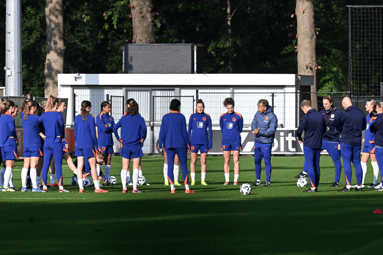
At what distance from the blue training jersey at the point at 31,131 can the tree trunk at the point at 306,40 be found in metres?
17.5

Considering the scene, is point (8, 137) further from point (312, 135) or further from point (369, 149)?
point (369, 149)

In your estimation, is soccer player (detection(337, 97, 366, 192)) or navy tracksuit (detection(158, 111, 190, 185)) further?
soccer player (detection(337, 97, 366, 192))

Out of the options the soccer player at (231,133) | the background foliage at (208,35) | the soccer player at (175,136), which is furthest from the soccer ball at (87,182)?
the background foliage at (208,35)

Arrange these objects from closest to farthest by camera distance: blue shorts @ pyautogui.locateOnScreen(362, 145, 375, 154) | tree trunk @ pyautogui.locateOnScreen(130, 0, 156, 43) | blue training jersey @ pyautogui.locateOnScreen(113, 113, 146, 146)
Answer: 1. blue training jersey @ pyautogui.locateOnScreen(113, 113, 146, 146)
2. blue shorts @ pyautogui.locateOnScreen(362, 145, 375, 154)
3. tree trunk @ pyautogui.locateOnScreen(130, 0, 156, 43)

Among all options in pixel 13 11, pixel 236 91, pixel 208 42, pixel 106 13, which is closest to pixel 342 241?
pixel 13 11

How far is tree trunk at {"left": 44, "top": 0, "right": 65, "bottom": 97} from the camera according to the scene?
28.9 meters

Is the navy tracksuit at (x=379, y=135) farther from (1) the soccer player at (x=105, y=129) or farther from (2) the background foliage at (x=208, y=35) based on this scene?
(2) the background foliage at (x=208, y=35)

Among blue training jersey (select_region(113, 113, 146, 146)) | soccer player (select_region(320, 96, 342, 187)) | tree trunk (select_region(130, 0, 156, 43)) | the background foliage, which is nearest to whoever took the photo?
blue training jersey (select_region(113, 113, 146, 146))

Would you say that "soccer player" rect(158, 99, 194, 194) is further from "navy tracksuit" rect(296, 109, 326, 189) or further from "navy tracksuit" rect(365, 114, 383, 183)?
"navy tracksuit" rect(365, 114, 383, 183)

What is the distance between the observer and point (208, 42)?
134 ft

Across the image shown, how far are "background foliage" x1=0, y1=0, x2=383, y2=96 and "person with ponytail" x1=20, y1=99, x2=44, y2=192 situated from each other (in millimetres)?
24842

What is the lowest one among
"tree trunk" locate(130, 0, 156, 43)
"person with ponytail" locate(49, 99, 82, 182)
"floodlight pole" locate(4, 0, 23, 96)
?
"person with ponytail" locate(49, 99, 82, 182)

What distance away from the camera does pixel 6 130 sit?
12844 millimetres

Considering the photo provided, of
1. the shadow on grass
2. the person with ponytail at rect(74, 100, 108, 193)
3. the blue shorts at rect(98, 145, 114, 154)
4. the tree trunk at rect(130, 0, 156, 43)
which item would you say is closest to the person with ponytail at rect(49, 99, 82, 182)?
the person with ponytail at rect(74, 100, 108, 193)
